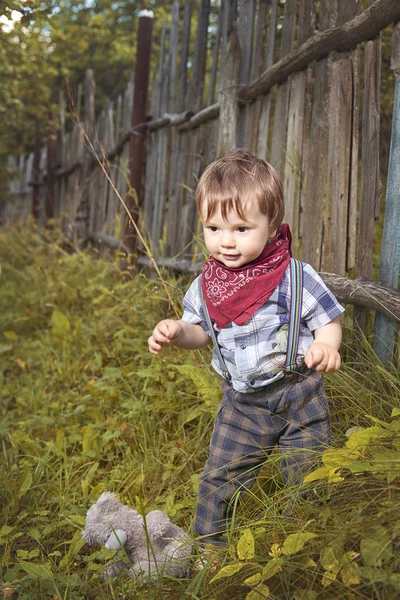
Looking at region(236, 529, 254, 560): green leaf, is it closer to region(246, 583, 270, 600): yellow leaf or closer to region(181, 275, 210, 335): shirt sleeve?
region(246, 583, 270, 600): yellow leaf

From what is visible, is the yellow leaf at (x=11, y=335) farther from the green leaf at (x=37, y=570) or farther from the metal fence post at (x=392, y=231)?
the metal fence post at (x=392, y=231)

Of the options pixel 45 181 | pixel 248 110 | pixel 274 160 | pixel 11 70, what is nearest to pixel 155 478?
pixel 274 160

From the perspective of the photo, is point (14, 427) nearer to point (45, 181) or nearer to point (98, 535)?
point (98, 535)

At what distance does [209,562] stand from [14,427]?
1933mm

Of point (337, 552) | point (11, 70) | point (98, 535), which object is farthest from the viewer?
point (11, 70)

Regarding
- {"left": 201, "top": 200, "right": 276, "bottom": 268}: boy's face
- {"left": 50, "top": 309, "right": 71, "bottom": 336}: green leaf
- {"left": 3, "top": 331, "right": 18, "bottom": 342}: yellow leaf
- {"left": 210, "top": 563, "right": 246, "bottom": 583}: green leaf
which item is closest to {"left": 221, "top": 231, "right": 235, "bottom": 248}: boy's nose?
{"left": 201, "top": 200, "right": 276, "bottom": 268}: boy's face

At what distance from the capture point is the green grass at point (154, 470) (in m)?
1.60

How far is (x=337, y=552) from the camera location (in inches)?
60.9

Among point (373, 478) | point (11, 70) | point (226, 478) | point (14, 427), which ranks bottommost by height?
point (14, 427)

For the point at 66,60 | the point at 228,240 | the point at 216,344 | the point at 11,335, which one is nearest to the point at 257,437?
the point at 216,344

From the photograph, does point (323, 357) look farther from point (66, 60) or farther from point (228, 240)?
point (66, 60)

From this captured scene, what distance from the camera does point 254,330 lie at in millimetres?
2105

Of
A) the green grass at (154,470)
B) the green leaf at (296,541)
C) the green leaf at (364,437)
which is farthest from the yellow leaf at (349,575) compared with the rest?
the green leaf at (364,437)

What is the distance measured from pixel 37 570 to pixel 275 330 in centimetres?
107
